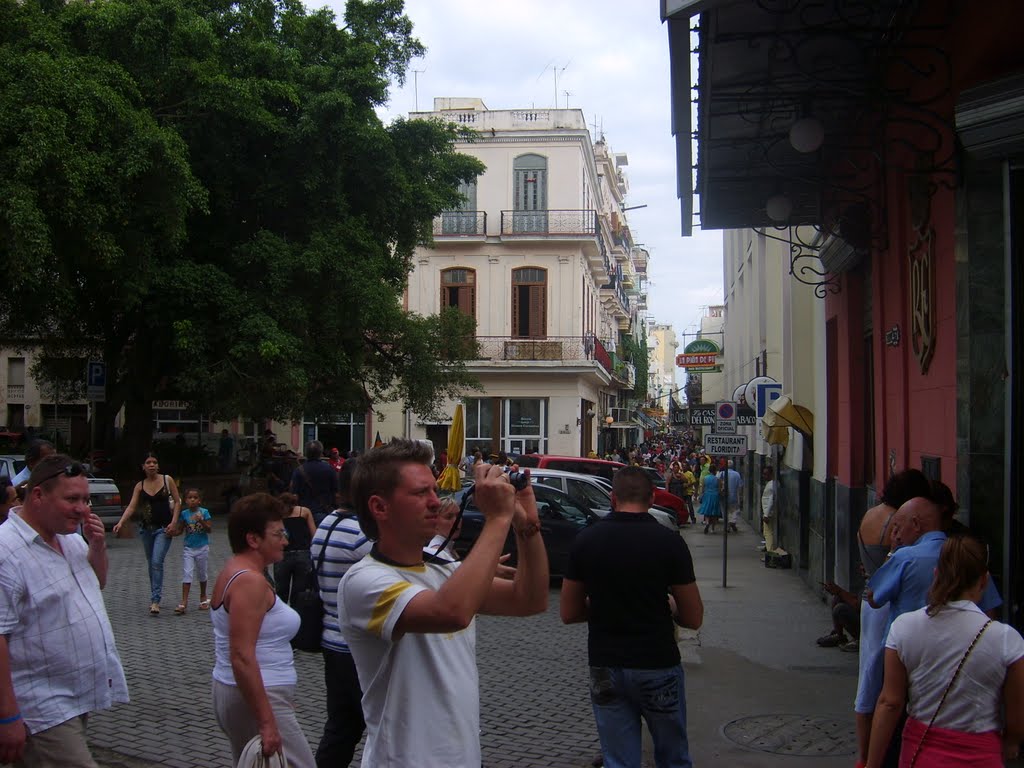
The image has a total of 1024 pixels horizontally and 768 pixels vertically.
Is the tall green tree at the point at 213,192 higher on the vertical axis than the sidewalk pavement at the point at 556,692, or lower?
higher

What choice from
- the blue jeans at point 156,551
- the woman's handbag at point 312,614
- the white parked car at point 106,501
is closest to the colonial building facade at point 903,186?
the woman's handbag at point 312,614

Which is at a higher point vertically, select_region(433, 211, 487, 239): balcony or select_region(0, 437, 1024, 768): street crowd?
select_region(433, 211, 487, 239): balcony

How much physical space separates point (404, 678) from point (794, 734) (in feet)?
17.6

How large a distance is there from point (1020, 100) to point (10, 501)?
702 centimetres

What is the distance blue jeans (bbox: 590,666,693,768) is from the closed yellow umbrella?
2.09 m

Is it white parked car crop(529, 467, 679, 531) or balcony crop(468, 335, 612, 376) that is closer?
white parked car crop(529, 467, 679, 531)

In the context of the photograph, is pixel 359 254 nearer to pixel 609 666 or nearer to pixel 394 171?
pixel 394 171

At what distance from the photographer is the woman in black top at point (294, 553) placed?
8641 millimetres

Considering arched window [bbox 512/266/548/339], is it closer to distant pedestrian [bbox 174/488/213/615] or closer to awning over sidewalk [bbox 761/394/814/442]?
awning over sidewalk [bbox 761/394/814/442]

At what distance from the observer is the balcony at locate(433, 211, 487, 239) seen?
41.2 metres

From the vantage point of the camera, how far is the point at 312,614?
5367 millimetres

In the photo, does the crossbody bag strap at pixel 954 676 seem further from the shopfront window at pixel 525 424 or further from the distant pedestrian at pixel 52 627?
the shopfront window at pixel 525 424

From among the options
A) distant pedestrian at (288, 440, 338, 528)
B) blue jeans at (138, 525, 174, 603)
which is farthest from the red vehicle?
blue jeans at (138, 525, 174, 603)

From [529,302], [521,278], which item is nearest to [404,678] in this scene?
[529,302]
